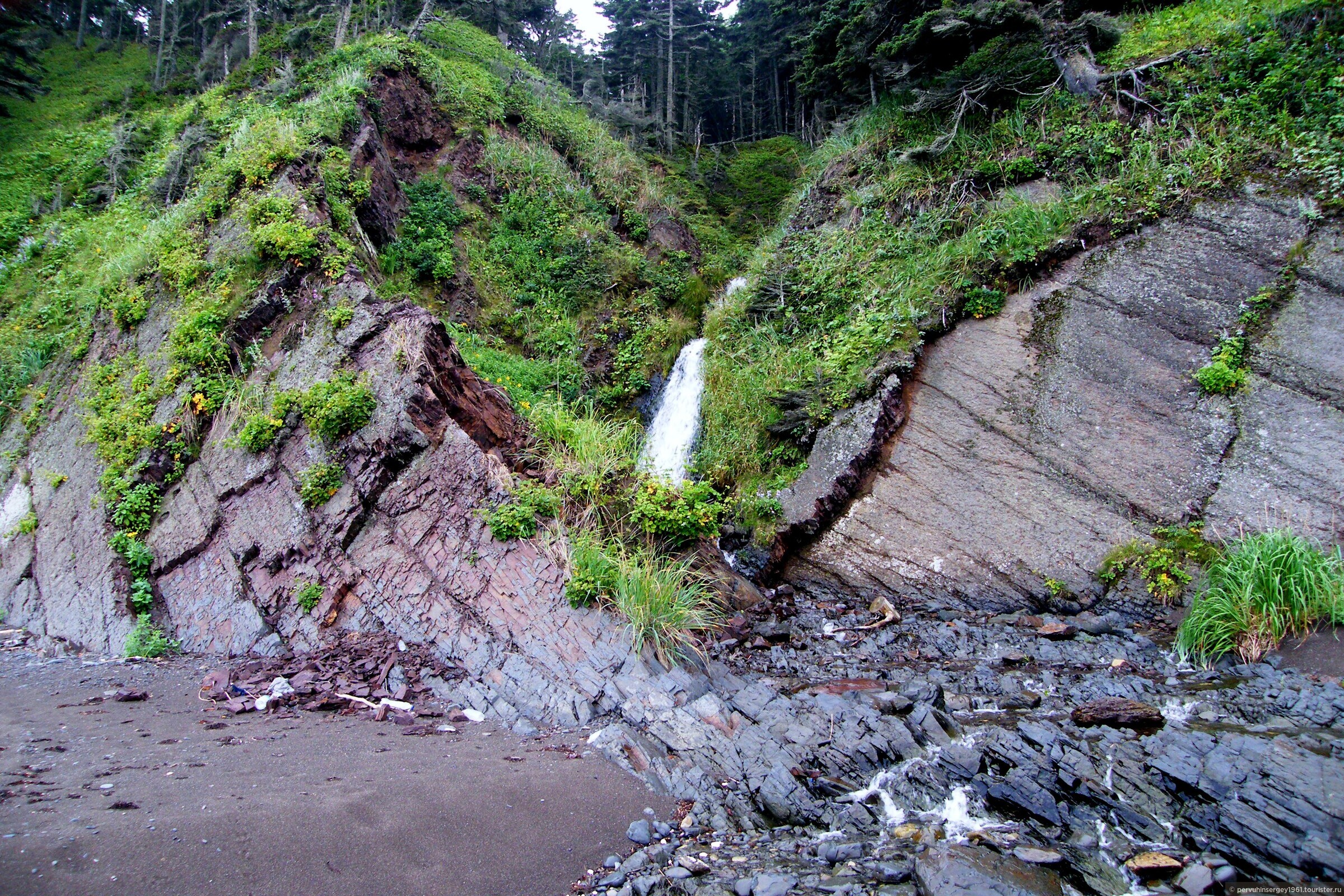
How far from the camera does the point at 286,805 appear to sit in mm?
3650

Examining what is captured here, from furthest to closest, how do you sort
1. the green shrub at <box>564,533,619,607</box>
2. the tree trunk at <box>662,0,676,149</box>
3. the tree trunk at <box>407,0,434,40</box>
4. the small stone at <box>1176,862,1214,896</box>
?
1. the tree trunk at <box>662,0,676,149</box>
2. the tree trunk at <box>407,0,434,40</box>
3. the green shrub at <box>564,533,619,607</box>
4. the small stone at <box>1176,862,1214,896</box>

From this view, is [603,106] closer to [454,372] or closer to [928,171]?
[928,171]

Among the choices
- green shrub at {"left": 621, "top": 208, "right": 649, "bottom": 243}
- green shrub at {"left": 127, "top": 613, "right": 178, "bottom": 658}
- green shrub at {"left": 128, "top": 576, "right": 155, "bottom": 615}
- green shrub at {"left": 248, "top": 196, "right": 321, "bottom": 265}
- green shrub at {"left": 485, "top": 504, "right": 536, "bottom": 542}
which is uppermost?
green shrub at {"left": 621, "top": 208, "right": 649, "bottom": 243}

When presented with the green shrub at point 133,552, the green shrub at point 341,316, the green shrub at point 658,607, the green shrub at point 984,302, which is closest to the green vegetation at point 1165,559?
the green shrub at point 984,302

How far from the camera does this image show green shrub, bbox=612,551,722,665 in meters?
6.00

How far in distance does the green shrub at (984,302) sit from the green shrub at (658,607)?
6.36m

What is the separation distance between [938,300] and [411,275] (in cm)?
987

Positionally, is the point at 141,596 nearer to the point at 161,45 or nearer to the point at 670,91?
the point at 670,91

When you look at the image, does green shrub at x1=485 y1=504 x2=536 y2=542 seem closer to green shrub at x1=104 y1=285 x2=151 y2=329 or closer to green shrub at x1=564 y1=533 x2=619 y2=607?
green shrub at x1=564 y1=533 x2=619 y2=607

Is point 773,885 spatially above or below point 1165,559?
below

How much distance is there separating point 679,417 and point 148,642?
343 inches

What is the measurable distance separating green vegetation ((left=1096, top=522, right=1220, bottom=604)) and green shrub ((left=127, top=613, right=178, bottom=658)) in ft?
33.7

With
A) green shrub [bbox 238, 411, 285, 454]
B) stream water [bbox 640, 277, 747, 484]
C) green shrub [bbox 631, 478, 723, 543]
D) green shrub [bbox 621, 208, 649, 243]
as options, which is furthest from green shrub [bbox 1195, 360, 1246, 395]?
green shrub [bbox 621, 208, 649, 243]

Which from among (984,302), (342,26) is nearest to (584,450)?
(984,302)
